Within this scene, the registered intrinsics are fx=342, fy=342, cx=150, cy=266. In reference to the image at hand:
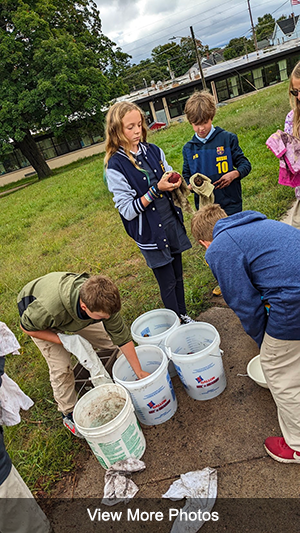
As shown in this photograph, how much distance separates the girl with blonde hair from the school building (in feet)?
80.8

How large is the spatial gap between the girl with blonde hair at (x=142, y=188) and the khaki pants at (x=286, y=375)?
111cm

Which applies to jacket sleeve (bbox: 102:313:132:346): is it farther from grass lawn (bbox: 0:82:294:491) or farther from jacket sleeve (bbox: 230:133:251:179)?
jacket sleeve (bbox: 230:133:251:179)

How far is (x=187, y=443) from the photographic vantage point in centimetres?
217

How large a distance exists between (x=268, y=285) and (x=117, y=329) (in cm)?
105

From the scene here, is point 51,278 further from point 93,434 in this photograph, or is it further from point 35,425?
point 35,425

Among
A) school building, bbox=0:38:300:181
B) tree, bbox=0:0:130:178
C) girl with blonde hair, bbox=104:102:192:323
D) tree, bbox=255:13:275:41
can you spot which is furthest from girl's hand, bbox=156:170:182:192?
tree, bbox=255:13:275:41

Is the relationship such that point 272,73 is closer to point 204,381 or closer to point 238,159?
point 238,159

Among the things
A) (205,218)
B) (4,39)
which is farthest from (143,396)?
(4,39)

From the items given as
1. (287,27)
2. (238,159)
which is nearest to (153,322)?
(238,159)

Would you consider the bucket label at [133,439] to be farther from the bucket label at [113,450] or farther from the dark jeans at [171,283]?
the dark jeans at [171,283]

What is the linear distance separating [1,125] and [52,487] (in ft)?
58.9

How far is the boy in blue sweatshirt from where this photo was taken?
9.20 feet

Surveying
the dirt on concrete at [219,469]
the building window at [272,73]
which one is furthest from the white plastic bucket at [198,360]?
the building window at [272,73]

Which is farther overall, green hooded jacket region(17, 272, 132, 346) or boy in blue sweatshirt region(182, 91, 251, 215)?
boy in blue sweatshirt region(182, 91, 251, 215)
